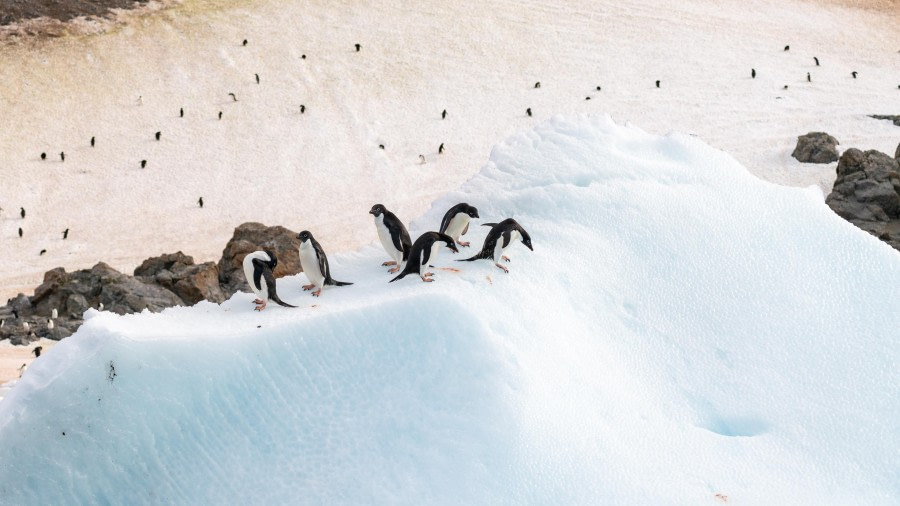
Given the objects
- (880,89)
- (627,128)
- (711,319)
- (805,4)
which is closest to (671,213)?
(711,319)

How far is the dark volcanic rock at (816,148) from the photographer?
75.2 ft

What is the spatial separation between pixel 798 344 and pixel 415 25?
2435cm

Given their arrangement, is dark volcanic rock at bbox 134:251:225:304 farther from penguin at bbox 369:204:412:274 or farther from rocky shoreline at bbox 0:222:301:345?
penguin at bbox 369:204:412:274

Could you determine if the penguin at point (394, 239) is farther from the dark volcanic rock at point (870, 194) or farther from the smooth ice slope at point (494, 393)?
the dark volcanic rock at point (870, 194)

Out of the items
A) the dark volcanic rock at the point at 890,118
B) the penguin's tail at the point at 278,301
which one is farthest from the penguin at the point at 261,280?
the dark volcanic rock at the point at 890,118

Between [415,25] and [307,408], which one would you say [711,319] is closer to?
[307,408]

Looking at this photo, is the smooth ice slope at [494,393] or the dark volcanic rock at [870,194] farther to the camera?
the dark volcanic rock at [870,194]

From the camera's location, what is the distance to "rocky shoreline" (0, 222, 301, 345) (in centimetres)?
1383

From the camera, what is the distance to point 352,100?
2708 centimetres

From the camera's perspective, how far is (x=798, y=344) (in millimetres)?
8320

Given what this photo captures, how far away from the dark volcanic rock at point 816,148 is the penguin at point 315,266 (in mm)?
17978

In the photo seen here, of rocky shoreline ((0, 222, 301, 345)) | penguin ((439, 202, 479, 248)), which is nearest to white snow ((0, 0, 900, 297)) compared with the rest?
rocky shoreline ((0, 222, 301, 345))

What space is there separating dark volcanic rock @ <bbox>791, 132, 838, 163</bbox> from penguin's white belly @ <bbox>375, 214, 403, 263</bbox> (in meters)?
17.4

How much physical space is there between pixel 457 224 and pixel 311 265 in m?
1.57
